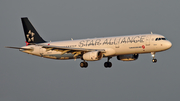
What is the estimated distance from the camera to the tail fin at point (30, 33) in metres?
67.2

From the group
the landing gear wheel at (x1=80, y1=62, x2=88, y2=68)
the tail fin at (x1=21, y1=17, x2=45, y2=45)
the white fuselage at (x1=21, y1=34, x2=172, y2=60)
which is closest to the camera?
the white fuselage at (x1=21, y1=34, x2=172, y2=60)

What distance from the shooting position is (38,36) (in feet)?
221

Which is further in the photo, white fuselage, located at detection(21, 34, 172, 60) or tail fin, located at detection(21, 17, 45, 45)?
tail fin, located at detection(21, 17, 45, 45)

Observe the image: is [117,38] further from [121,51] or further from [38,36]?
[38,36]

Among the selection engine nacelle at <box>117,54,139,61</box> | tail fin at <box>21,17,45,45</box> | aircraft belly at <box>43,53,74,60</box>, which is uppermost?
tail fin at <box>21,17,45,45</box>

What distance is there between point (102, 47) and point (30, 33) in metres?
16.2

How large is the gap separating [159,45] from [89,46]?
475 inches

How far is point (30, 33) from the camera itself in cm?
6756

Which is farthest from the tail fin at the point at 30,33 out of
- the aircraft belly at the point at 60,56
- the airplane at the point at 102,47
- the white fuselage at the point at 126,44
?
the white fuselage at the point at 126,44

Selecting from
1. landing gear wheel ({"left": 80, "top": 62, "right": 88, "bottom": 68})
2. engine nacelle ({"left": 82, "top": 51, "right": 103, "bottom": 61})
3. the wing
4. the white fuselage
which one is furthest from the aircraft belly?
engine nacelle ({"left": 82, "top": 51, "right": 103, "bottom": 61})

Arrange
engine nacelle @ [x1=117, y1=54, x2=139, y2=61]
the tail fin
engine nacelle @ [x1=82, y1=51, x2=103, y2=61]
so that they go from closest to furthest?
1. engine nacelle @ [x1=82, y1=51, x2=103, y2=61]
2. engine nacelle @ [x1=117, y1=54, x2=139, y2=61]
3. the tail fin

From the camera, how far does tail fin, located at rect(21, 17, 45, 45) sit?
67.2 meters

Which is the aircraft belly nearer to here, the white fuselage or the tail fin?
the white fuselage

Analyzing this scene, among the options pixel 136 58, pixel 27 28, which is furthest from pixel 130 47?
pixel 27 28
